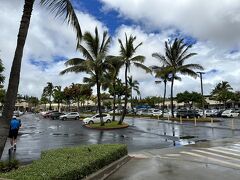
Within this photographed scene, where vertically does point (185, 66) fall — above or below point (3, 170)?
above

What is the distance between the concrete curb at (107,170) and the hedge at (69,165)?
126mm

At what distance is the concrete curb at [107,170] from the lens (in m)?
9.09

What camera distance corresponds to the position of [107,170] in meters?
10.2

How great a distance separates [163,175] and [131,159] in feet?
12.5

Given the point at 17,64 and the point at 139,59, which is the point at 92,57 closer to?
the point at 139,59

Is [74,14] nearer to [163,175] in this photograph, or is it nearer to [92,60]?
[163,175]

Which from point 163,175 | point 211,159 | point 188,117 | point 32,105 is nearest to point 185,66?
point 188,117

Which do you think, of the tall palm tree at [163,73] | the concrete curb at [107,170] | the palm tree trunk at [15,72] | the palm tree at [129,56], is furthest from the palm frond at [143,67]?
the palm tree trunk at [15,72]

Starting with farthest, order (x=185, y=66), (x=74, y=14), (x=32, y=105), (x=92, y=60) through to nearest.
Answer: (x=32, y=105), (x=185, y=66), (x=92, y=60), (x=74, y=14)

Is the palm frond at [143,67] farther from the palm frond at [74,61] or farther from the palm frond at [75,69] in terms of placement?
the palm frond at [74,61]

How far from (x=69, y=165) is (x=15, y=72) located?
2781mm

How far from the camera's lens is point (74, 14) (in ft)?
30.9

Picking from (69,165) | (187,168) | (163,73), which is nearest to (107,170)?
(69,165)

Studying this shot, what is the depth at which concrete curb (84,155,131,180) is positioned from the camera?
9.09 meters
